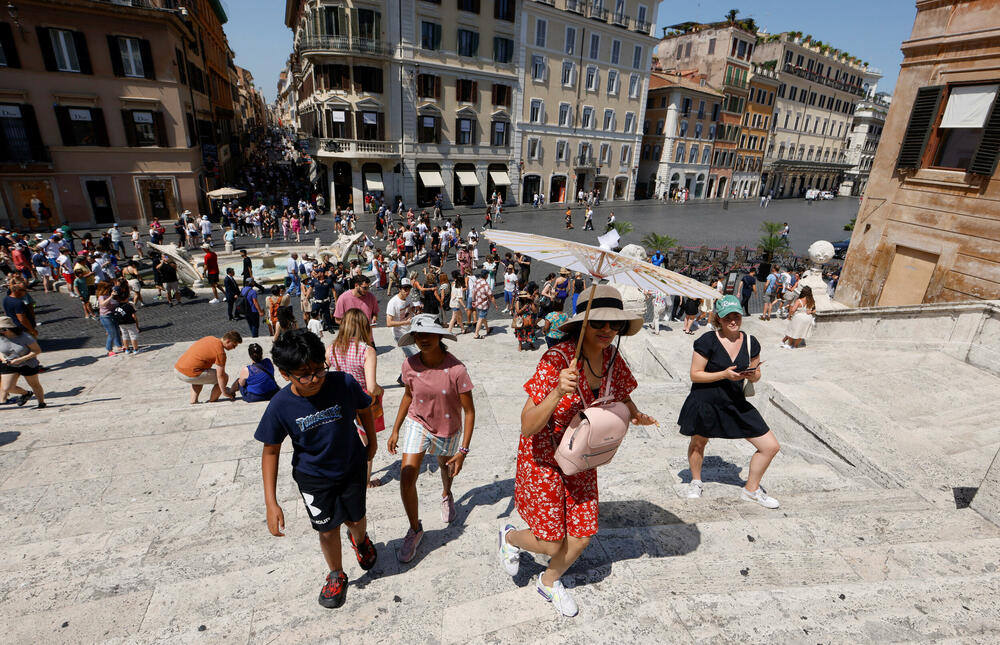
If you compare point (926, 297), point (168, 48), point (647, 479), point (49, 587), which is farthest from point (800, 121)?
point (49, 587)

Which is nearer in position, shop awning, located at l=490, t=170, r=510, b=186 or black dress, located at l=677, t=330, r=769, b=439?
black dress, located at l=677, t=330, r=769, b=439

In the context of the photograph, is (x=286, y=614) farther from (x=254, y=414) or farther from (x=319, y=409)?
(x=254, y=414)

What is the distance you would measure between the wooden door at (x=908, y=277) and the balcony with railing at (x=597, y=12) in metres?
30.1

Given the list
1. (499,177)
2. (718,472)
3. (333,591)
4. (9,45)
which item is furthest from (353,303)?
(499,177)

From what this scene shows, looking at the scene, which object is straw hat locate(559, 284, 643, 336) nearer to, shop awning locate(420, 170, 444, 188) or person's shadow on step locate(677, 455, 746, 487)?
person's shadow on step locate(677, 455, 746, 487)

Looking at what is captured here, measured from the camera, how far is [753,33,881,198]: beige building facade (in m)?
49.2

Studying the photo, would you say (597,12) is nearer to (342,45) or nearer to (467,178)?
(467,178)

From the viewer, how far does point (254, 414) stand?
6.16 metres

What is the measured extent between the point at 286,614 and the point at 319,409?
1.20 metres

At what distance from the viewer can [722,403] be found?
12.4 ft

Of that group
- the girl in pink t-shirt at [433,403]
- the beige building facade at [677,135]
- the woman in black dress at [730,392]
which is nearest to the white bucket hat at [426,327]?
the girl in pink t-shirt at [433,403]

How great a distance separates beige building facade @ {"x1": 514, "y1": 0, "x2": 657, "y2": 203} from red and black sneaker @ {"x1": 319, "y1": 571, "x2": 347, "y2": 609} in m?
34.0

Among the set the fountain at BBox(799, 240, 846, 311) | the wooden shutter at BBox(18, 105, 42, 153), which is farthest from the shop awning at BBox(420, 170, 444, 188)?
the fountain at BBox(799, 240, 846, 311)

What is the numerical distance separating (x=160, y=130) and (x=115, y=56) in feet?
10.3
